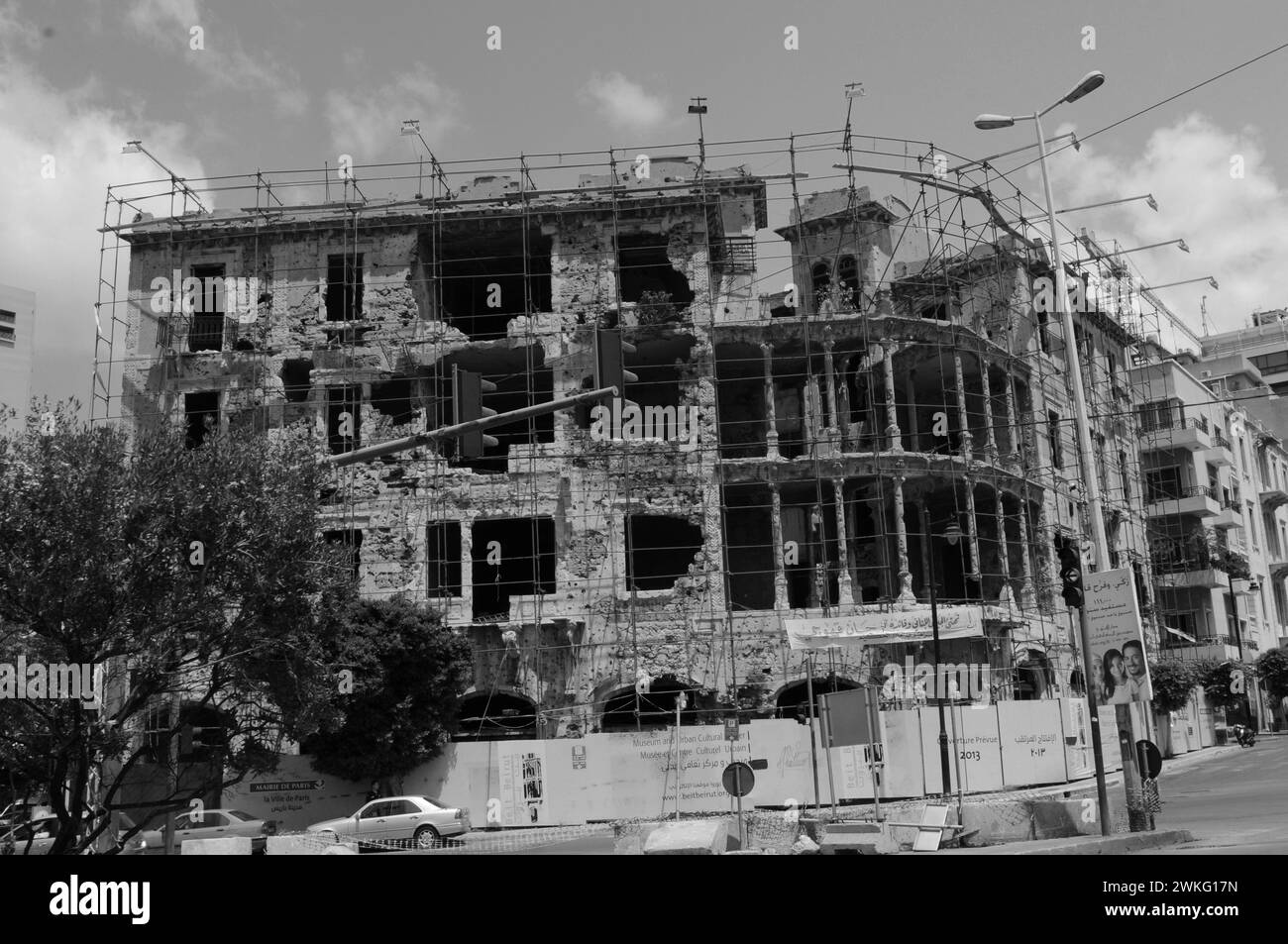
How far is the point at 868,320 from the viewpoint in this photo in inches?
1390

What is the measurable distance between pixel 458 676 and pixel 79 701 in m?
14.4

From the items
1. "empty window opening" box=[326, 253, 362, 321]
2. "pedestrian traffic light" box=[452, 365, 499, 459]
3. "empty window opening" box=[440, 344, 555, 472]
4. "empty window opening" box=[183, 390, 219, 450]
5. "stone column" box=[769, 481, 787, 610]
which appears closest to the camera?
"pedestrian traffic light" box=[452, 365, 499, 459]

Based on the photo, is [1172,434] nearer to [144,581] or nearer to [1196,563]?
[1196,563]

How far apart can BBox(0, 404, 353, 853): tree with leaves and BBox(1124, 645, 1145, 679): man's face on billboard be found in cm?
1278

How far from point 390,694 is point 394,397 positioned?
1086 cm

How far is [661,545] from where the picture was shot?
37250mm

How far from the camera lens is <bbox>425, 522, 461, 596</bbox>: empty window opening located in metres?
34.2

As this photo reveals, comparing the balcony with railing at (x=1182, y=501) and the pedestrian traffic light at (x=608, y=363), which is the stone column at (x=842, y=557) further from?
the balcony with railing at (x=1182, y=501)

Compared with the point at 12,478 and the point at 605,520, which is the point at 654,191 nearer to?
the point at 605,520

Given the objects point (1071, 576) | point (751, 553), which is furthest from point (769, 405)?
point (1071, 576)

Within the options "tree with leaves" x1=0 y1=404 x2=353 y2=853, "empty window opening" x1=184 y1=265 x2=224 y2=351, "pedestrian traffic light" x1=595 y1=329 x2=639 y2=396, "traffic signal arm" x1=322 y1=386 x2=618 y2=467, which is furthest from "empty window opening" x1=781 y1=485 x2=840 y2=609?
"pedestrian traffic light" x1=595 y1=329 x2=639 y2=396

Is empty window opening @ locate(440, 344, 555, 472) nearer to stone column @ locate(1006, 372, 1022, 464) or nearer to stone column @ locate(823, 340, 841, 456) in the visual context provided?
stone column @ locate(823, 340, 841, 456)

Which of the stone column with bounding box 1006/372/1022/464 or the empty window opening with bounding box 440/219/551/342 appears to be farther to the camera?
the stone column with bounding box 1006/372/1022/464

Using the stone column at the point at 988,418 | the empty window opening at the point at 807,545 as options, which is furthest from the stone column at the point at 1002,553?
the empty window opening at the point at 807,545
